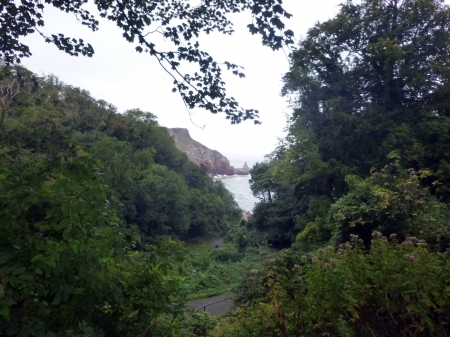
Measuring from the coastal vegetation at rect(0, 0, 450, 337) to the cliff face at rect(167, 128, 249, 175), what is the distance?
11.7 metres

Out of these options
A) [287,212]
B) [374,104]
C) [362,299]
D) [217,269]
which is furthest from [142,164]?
[362,299]

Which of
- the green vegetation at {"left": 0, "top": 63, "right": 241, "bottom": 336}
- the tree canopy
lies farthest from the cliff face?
the green vegetation at {"left": 0, "top": 63, "right": 241, "bottom": 336}

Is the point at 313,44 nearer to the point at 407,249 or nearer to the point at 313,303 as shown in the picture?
the point at 407,249

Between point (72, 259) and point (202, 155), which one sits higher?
point (202, 155)

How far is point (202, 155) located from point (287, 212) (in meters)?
30.1

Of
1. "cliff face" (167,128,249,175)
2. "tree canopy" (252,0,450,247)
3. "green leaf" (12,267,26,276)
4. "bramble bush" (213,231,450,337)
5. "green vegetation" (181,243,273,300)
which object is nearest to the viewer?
"green leaf" (12,267,26,276)

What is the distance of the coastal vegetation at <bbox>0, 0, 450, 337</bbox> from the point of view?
84.9 inches

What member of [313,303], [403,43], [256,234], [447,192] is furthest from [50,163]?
[256,234]

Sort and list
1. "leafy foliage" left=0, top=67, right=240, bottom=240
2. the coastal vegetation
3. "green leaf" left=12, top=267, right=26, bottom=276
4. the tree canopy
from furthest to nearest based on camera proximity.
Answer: "leafy foliage" left=0, top=67, right=240, bottom=240
the tree canopy
the coastal vegetation
"green leaf" left=12, top=267, right=26, bottom=276

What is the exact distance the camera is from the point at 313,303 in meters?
2.60

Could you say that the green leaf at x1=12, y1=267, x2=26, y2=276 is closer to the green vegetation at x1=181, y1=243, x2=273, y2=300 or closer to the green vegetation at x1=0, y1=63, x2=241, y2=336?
the green vegetation at x1=0, y1=63, x2=241, y2=336

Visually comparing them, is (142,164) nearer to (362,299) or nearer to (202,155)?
(202,155)

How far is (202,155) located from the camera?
5153 cm

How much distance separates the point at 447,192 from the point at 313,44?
13384 millimetres
